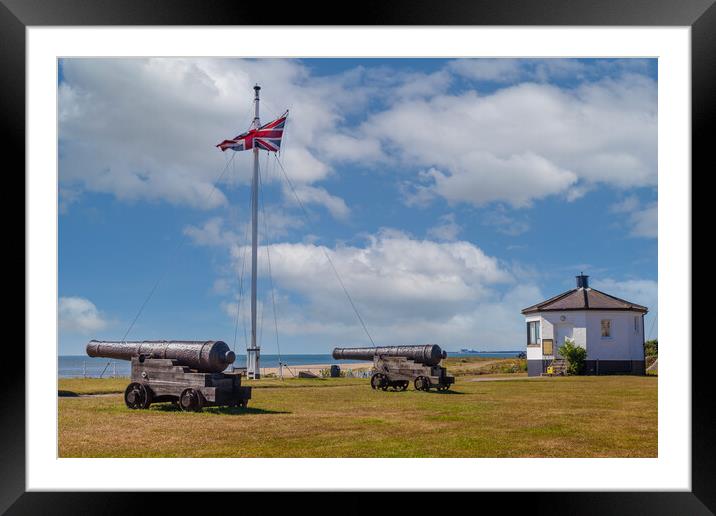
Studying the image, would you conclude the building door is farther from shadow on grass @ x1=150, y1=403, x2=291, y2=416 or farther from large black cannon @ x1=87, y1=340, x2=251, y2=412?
large black cannon @ x1=87, y1=340, x2=251, y2=412

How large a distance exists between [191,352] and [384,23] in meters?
7.97

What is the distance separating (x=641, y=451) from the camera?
7914mm

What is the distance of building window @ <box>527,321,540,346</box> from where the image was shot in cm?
2523

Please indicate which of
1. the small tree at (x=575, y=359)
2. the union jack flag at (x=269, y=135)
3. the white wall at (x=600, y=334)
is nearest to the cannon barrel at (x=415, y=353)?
the union jack flag at (x=269, y=135)

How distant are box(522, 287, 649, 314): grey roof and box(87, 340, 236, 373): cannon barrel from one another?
15.9 m

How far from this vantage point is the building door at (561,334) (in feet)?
80.3

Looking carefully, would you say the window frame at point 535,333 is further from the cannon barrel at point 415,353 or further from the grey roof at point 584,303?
the cannon barrel at point 415,353

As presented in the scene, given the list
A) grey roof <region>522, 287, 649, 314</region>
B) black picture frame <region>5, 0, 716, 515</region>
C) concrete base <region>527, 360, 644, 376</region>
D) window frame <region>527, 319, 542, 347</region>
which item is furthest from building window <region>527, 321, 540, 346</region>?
black picture frame <region>5, 0, 716, 515</region>

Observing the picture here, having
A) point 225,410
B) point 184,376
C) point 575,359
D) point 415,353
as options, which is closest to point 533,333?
point 575,359

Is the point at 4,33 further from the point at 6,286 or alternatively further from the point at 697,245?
the point at 697,245

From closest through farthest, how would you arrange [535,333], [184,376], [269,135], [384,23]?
[384,23] → [184,376] → [269,135] → [535,333]

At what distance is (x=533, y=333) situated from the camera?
25406 millimetres

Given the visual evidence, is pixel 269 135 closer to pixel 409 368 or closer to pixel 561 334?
pixel 409 368

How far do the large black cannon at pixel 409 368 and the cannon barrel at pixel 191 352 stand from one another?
590cm
